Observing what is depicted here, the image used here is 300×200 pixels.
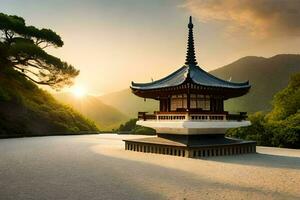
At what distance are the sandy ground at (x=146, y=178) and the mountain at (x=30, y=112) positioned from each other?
73.8 ft

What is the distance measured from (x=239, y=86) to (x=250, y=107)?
347ft

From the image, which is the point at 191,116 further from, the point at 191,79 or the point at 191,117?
the point at 191,79

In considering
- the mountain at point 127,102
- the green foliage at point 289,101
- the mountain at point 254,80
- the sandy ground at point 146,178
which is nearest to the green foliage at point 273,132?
the green foliage at point 289,101

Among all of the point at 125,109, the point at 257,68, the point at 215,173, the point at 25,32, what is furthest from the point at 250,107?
the point at 215,173

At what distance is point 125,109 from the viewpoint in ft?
580

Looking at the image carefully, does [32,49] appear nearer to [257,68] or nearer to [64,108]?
[64,108]

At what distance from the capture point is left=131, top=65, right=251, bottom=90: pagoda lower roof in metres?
23.2

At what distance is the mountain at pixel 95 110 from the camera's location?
12544cm

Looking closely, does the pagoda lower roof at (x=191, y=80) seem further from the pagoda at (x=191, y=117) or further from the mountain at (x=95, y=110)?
the mountain at (x=95, y=110)

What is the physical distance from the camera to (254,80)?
150125mm

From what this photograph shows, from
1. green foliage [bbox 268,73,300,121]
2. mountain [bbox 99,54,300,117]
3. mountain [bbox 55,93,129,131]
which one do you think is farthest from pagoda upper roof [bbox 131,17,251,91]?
mountain [bbox 55,93,129,131]

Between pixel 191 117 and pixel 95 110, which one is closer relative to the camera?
pixel 191 117

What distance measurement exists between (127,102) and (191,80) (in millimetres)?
165238

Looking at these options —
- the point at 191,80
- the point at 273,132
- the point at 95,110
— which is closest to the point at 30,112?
the point at 191,80
